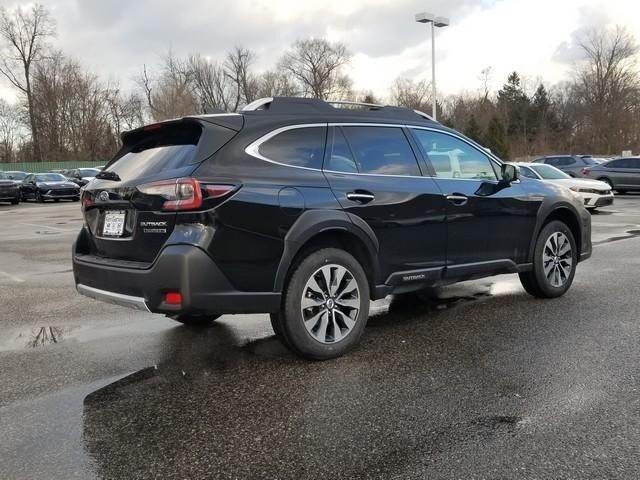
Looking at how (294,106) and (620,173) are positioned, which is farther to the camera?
(620,173)

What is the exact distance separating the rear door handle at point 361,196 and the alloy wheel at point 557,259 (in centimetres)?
238

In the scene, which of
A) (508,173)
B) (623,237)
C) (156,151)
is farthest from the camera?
(623,237)

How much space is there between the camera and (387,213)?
4.47m

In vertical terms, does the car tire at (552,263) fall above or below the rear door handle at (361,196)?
below

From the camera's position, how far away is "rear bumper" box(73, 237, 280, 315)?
362 cm

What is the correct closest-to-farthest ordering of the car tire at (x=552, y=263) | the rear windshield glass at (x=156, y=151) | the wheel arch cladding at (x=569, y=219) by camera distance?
the rear windshield glass at (x=156, y=151) < the car tire at (x=552, y=263) < the wheel arch cladding at (x=569, y=219)

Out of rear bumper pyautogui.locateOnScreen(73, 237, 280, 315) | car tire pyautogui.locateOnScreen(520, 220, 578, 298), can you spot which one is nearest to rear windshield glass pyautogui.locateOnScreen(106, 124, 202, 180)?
rear bumper pyautogui.locateOnScreen(73, 237, 280, 315)

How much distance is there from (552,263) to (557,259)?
0.30 ft

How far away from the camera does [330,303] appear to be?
4.22m

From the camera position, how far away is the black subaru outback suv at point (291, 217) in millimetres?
3697

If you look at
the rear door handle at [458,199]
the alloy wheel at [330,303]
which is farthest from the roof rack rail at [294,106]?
the alloy wheel at [330,303]

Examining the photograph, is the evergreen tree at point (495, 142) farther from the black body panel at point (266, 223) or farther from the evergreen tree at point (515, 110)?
the black body panel at point (266, 223)

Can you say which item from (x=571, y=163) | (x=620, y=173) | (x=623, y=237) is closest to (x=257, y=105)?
(x=623, y=237)

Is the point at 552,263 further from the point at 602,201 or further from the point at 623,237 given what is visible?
the point at 602,201
